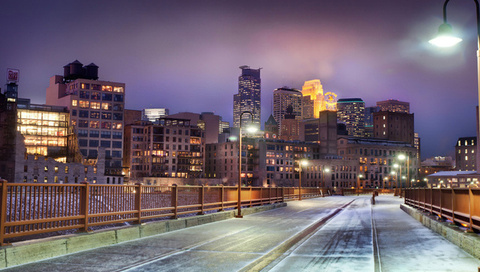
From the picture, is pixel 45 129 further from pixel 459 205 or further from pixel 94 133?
pixel 459 205

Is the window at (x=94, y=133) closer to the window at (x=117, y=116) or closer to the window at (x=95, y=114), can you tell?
the window at (x=95, y=114)

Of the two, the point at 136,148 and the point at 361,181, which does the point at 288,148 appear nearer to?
the point at 361,181

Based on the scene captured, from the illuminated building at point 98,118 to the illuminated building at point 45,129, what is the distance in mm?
7164

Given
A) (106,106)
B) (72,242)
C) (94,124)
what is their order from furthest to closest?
(106,106), (94,124), (72,242)

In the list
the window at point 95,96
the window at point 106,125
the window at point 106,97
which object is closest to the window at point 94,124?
the window at point 106,125

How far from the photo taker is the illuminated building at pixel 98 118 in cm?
16425

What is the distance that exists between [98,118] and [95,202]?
155667mm

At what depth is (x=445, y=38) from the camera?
12.2 meters

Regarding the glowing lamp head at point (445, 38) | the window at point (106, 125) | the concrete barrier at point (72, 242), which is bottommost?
the concrete barrier at point (72, 242)

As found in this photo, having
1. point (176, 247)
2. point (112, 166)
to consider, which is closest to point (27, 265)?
point (176, 247)

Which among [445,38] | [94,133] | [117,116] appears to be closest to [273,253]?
[445,38]

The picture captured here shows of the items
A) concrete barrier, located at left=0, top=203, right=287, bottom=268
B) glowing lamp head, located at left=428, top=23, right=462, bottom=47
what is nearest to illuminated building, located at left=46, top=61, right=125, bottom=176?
concrete barrier, located at left=0, top=203, right=287, bottom=268

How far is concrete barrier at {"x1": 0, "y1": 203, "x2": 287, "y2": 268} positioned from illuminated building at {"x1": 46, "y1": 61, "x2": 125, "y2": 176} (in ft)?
495

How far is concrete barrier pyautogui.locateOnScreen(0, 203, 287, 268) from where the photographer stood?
1118cm
